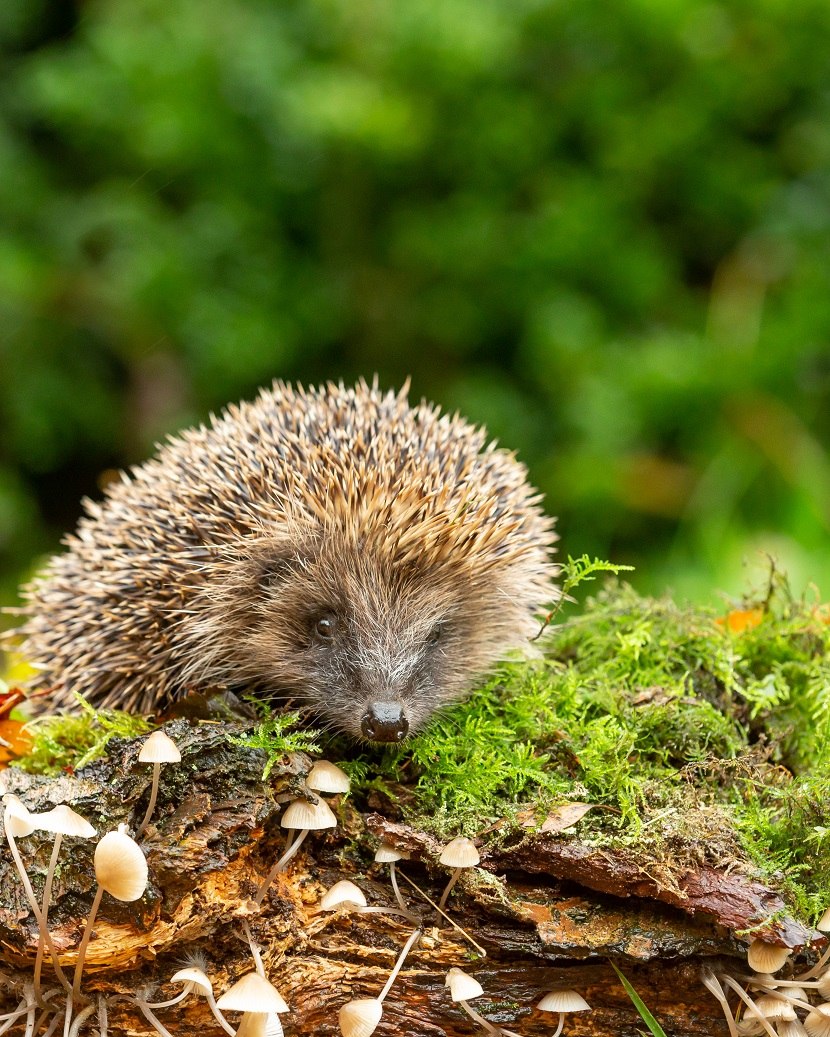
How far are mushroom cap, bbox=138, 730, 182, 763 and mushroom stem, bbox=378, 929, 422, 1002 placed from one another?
2.23ft

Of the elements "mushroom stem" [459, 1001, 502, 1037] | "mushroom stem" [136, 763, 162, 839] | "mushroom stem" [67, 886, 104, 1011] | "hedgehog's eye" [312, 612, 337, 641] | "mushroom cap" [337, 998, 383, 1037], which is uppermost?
"hedgehog's eye" [312, 612, 337, 641]

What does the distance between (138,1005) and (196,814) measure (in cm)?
41

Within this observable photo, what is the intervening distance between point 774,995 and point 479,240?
246 inches

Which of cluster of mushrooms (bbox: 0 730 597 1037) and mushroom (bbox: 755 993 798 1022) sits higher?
cluster of mushrooms (bbox: 0 730 597 1037)

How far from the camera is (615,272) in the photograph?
309 inches

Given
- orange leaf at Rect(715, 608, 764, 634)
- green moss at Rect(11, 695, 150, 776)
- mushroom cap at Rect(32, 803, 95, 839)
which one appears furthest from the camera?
orange leaf at Rect(715, 608, 764, 634)

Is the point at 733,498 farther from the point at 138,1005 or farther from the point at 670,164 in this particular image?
the point at 138,1005

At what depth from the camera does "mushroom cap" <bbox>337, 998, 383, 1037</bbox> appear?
7.57 feet

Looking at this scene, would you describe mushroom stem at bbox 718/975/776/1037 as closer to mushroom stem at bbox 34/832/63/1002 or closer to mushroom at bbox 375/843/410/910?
mushroom at bbox 375/843/410/910

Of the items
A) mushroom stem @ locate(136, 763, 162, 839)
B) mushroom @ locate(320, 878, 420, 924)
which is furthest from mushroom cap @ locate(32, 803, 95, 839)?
mushroom @ locate(320, 878, 420, 924)

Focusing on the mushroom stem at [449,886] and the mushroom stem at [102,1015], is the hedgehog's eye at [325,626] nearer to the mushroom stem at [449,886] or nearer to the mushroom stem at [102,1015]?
the mushroom stem at [449,886]

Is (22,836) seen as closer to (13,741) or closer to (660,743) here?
(13,741)

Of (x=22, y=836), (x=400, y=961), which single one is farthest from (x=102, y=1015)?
(x=400, y=961)

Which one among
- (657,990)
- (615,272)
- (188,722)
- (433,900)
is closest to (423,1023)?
(433,900)
